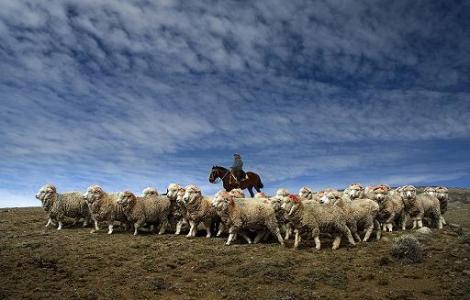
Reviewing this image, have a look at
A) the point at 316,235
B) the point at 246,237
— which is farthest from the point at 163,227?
the point at 316,235

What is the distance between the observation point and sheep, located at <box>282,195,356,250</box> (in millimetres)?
15425

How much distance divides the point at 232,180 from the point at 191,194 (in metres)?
10.9

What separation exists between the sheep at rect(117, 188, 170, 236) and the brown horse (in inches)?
392

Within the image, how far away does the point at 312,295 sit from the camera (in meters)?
11.6

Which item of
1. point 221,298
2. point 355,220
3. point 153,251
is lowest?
point 221,298

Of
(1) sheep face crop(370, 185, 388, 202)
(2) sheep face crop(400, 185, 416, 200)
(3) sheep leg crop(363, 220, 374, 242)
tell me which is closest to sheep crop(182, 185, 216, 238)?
(3) sheep leg crop(363, 220, 374, 242)

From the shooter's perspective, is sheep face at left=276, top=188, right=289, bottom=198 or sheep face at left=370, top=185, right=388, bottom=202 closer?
sheep face at left=276, top=188, right=289, bottom=198

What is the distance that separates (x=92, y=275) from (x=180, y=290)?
3177mm

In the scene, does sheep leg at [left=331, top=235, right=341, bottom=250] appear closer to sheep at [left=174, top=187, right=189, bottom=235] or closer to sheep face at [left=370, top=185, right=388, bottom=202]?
sheep face at [left=370, top=185, right=388, bottom=202]

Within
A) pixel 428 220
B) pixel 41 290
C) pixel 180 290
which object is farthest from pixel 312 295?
pixel 428 220

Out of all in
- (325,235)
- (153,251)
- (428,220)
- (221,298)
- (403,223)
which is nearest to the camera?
(221,298)

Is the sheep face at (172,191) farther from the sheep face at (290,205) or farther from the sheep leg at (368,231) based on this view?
the sheep leg at (368,231)

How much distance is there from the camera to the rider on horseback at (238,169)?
2902 centimetres

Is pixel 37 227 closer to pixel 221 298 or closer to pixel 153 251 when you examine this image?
pixel 153 251
